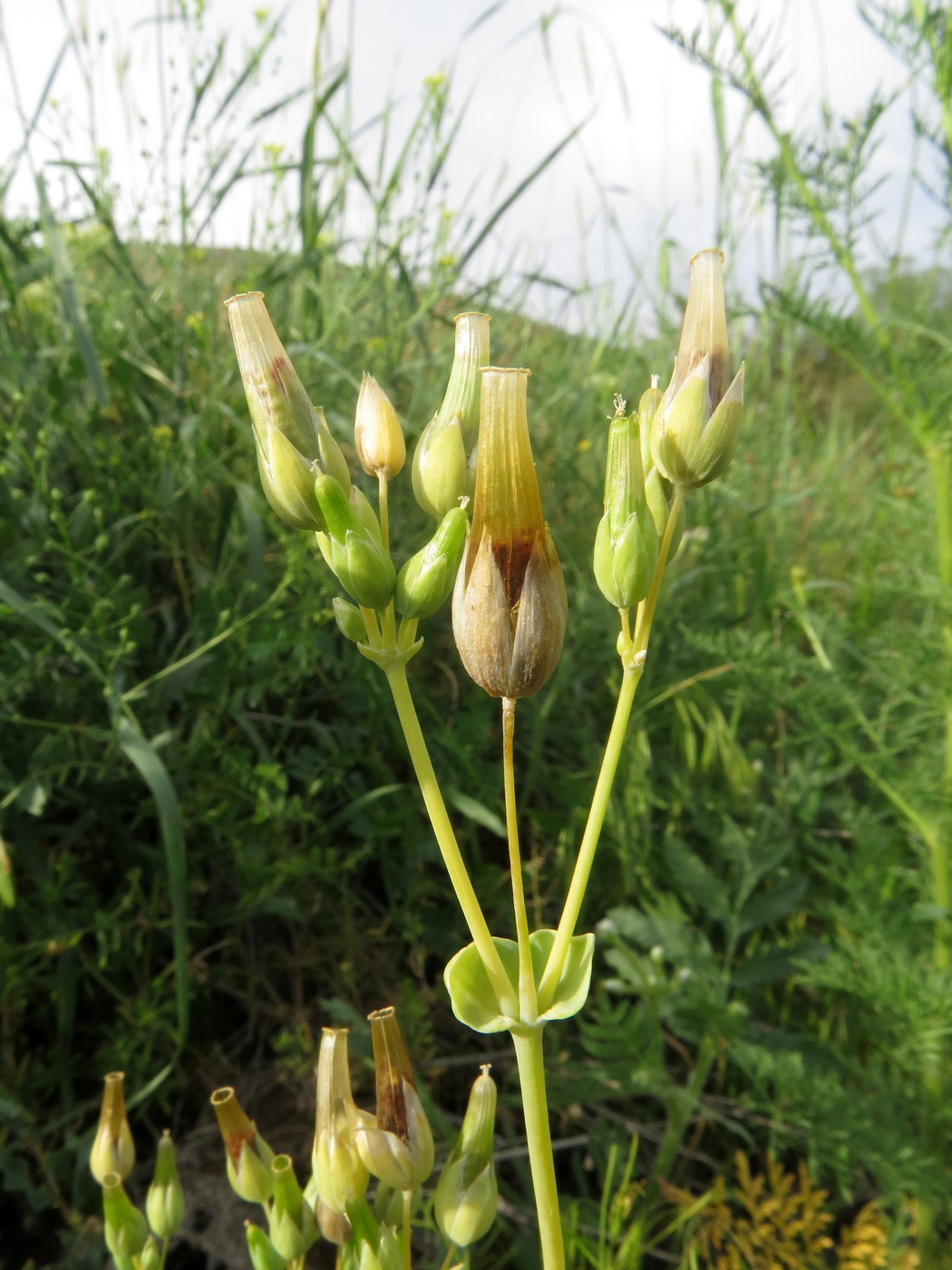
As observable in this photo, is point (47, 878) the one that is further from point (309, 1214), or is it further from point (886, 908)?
point (886, 908)

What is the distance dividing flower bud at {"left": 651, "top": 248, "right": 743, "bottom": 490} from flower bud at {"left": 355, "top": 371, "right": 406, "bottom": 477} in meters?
0.16

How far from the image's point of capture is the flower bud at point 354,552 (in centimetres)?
49

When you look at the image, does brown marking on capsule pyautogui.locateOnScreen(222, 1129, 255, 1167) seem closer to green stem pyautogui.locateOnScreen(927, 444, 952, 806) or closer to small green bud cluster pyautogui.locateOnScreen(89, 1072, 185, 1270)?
small green bud cluster pyautogui.locateOnScreen(89, 1072, 185, 1270)

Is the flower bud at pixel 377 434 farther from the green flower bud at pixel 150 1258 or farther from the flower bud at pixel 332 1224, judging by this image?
the green flower bud at pixel 150 1258

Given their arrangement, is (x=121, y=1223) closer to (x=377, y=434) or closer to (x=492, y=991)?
(x=492, y=991)

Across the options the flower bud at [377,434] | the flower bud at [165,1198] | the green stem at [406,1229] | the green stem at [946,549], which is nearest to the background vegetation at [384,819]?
the green stem at [946,549]

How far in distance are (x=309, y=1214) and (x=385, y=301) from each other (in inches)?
59.5

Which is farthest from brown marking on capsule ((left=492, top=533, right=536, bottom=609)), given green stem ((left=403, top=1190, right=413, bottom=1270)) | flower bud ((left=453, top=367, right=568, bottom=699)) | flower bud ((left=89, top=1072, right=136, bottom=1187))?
flower bud ((left=89, top=1072, right=136, bottom=1187))

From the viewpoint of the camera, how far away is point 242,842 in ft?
4.49

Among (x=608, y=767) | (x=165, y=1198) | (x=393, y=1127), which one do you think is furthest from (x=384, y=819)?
(x=608, y=767)

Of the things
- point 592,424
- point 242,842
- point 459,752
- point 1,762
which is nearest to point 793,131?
point 592,424

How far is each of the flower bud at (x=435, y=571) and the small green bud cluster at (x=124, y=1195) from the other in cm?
46

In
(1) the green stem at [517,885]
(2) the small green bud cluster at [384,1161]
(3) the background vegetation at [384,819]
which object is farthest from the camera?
(3) the background vegetation at [384,819]

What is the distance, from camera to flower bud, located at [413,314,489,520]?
0.54m
